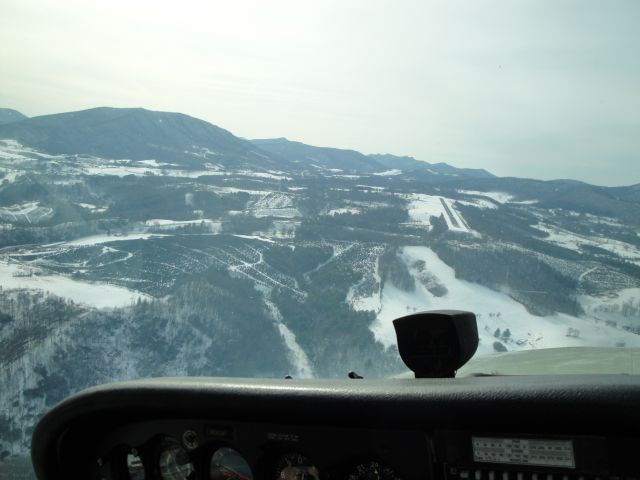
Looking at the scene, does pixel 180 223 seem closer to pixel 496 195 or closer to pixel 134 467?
pixel 134 467

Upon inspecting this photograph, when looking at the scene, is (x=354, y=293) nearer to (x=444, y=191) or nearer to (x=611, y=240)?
(x=611, y=240)

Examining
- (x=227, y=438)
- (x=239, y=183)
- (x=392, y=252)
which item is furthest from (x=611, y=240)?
(x=239, y=183)

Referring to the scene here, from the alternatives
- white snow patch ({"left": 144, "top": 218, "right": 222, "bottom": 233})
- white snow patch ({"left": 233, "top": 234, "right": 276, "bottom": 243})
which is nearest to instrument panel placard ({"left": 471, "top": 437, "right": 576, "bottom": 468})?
white snow patch ({"left": 233, "top": 234, "right": 276, "bottom": 243})

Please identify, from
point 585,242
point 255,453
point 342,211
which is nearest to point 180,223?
point 342,211

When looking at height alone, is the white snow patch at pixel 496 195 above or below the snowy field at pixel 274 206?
above

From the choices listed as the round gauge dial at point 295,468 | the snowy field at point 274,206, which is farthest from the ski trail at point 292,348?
the snowy field at point 274,206

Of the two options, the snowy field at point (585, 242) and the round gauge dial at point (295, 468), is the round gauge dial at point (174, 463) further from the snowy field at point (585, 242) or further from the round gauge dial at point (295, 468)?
the snowy field at point (585, 242)

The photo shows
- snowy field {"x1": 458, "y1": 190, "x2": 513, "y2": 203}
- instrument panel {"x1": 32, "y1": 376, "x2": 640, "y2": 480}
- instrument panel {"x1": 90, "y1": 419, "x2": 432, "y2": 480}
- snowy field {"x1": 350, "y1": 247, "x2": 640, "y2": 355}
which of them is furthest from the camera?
Result: snowy field {"x1": 458, "y1": 190, "x2": 513, "y2": 203}

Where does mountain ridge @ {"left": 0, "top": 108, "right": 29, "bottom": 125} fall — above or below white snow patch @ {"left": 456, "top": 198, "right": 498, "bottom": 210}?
above

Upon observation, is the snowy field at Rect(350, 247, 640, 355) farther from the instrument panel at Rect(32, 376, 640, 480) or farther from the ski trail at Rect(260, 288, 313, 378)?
the instrument panel at Rect(32, 376, 640, 480)
